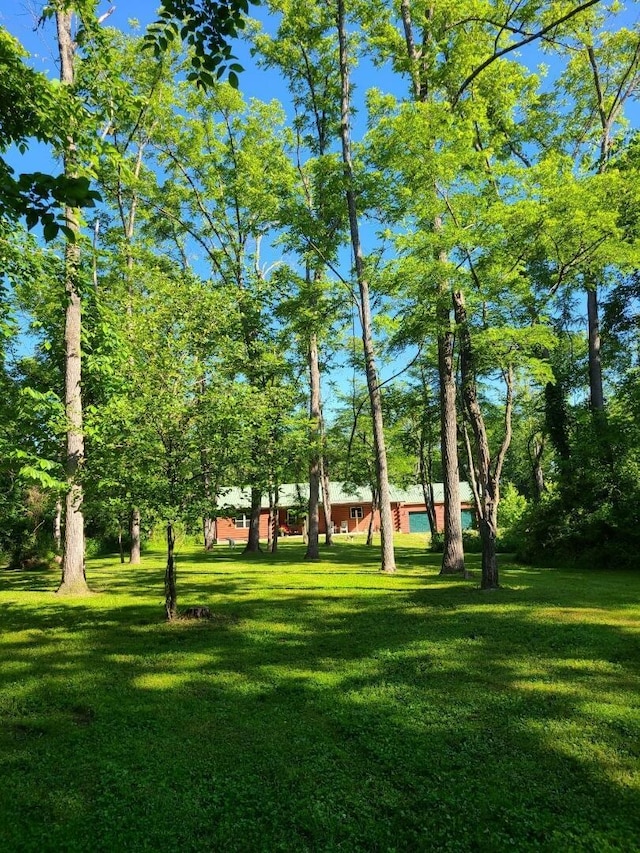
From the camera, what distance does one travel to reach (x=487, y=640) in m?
6.49

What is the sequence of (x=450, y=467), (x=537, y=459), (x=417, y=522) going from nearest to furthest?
(x=450, y=467)
(x=537, y=459)
(x=417, y=522)

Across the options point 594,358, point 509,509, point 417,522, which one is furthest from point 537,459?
point 594,358

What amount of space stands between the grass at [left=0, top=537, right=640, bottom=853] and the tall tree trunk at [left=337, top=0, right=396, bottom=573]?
572 centimetres

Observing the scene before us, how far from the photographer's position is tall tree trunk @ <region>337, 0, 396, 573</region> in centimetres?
1398

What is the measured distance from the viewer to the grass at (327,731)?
2922mm

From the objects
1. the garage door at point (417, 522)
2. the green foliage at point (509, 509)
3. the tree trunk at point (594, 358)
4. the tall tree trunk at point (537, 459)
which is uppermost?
the tree trunk at point (594, 358)

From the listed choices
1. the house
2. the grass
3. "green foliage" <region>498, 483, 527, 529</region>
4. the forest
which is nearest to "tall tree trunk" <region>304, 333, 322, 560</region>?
the forest

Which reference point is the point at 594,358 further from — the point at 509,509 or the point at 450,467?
the point at 509,509

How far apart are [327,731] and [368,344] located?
11529mm

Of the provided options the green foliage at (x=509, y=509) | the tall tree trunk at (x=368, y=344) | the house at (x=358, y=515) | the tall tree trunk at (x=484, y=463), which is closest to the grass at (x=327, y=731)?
the tall tree trunk at (x=484, y=463)

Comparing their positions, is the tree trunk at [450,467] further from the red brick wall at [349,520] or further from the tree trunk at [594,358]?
the red brick wall at [349,520]

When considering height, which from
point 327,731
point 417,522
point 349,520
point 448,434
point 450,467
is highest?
point 448,434

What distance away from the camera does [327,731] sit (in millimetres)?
4121

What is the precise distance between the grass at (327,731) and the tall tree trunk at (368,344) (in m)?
5.72
